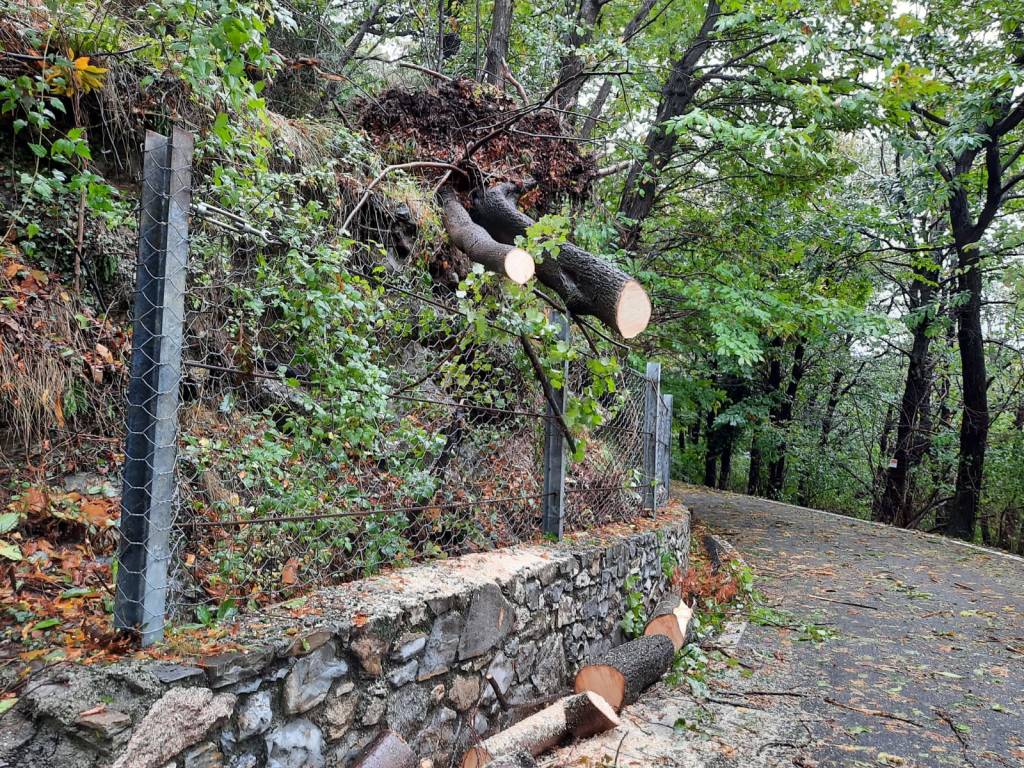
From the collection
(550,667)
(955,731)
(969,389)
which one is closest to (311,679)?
(550,667)

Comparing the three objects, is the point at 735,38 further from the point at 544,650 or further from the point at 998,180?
the point at 544,650

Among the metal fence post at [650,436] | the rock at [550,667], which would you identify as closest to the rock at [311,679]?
the rock at [550,667]

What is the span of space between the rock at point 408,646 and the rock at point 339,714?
0.74ft

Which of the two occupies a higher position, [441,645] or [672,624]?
[441,645]

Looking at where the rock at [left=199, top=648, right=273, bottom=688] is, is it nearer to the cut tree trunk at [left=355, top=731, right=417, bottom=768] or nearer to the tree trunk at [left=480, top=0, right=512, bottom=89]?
the cut tree trunk at [left=355, top=731, right=417, bottom=768]

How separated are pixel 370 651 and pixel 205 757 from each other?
2.16ft

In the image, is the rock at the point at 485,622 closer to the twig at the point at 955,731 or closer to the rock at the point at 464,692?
the rock at the point at 464,692

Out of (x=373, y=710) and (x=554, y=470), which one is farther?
(x=554, y=470)

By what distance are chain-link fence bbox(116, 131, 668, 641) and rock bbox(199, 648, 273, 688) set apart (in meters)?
0.22

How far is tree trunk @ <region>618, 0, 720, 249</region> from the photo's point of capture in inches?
338

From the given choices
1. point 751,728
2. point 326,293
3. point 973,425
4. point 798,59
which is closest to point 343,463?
point 326,293

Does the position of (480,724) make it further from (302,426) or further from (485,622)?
(302,426)

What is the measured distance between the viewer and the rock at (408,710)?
2516mm

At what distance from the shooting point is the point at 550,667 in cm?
365
